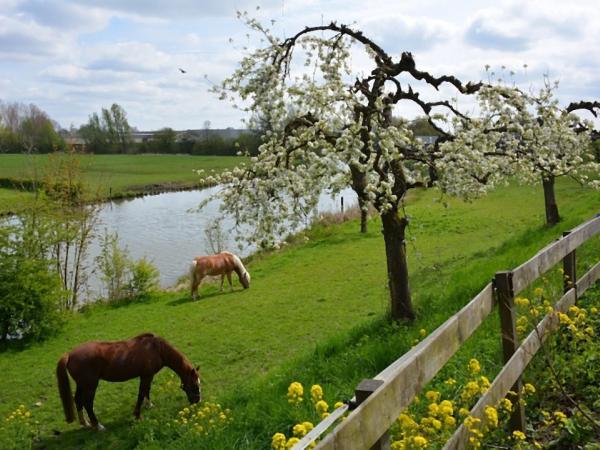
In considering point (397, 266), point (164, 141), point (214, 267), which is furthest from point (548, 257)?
point (164, 141)

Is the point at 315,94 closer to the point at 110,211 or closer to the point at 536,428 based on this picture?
the point at 536,428

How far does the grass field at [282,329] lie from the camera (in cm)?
700

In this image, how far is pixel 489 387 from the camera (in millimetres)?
3367

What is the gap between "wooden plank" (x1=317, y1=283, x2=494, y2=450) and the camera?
207 centimetres

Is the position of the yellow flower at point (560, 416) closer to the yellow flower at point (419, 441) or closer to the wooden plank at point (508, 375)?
the wooden plank at point (508, 375)

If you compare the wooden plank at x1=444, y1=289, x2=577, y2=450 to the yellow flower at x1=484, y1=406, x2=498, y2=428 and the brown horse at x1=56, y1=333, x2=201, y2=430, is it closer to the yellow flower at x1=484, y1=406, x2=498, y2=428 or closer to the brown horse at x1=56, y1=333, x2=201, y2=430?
the yellow flower at x1=484, y1=406, x2=498, y2=428

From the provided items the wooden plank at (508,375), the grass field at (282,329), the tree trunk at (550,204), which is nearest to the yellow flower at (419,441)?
the wooden plank at (508,375)

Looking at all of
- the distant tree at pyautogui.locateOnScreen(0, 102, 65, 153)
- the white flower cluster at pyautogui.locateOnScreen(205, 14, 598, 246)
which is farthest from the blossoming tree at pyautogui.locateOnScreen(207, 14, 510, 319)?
the distant tree at pyautogui.locateOnScreen(0, 102, 65, 153)

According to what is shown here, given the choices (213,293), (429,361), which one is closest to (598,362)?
(429,361)

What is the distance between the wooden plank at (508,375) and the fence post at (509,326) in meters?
0.09

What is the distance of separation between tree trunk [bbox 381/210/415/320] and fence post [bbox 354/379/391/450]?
23.0 feet

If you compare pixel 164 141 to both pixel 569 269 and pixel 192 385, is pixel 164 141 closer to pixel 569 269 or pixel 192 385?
pixel 192 385

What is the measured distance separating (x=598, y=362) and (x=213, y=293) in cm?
1434

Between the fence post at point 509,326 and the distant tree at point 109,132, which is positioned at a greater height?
the distant tree at point 109,132
